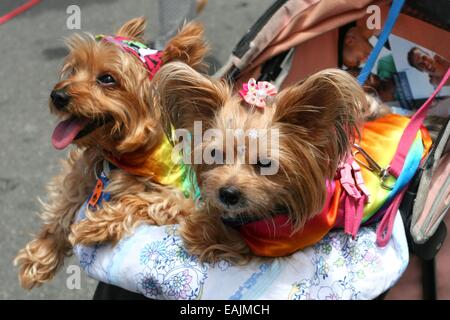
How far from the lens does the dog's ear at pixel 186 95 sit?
171cm

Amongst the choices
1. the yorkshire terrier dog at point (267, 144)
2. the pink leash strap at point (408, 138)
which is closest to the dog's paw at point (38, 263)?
the yorkshire terrier dog at point (267, 144)

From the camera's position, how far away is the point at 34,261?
7.56 feet

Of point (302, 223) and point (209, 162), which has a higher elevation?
point (209, 162)

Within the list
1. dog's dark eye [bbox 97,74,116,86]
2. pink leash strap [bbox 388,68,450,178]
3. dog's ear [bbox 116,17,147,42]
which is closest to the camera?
pink leash strap [bbox 388,68,450,178]

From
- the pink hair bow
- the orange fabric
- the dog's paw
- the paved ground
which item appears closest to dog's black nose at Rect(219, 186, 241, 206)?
the orange fabric

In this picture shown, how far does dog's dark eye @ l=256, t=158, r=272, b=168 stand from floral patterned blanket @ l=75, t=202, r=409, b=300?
0.29 meters

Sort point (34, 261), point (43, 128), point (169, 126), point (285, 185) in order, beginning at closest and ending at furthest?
point (285, 185) < point (169, 126) < point (34, 261) < point (43, 128)

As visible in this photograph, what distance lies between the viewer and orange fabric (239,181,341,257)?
1.77 metres

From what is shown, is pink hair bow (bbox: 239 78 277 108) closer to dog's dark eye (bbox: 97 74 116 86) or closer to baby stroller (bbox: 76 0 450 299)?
baby stroller (bbox: 76 0 450 299)

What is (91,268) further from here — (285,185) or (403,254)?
(403,254)

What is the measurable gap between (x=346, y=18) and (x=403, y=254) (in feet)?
2.82

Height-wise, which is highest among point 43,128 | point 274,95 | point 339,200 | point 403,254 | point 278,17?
point 278,17
